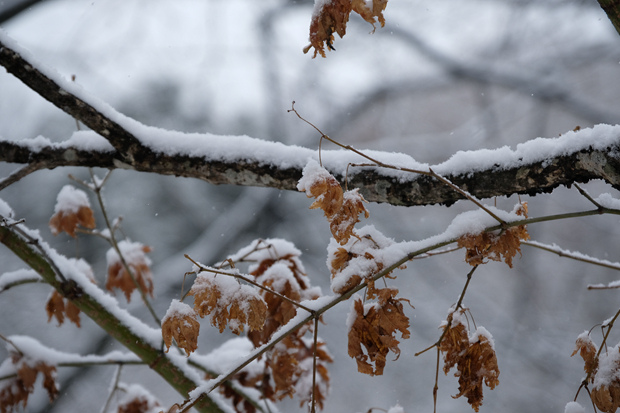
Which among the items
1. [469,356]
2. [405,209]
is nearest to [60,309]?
[469,356]

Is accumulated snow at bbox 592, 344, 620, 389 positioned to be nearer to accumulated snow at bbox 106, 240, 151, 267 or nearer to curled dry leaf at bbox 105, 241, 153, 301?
curled dry leaf at bbox 105, 241, 153, 301

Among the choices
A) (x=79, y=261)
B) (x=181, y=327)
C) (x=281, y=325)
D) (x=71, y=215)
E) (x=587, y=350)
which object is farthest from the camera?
(x=79, y=261)

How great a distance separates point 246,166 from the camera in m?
1.42

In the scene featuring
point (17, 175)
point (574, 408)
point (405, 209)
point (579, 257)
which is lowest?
point (574, 408)

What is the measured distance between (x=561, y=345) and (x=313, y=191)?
691 cm

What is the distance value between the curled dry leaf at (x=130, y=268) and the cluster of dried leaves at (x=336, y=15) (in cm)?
162

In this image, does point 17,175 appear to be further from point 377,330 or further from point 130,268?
point 377,330

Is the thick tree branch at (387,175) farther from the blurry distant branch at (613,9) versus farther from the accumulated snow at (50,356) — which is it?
the accumulated snow at (50,356)

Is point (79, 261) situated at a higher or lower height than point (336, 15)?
higher

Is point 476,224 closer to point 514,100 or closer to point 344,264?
point 344,264

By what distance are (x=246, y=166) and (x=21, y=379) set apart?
3.79 ft

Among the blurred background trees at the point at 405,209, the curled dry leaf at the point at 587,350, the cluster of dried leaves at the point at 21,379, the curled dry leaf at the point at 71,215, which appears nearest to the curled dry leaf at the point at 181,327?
the curled dry leaf at the point at 587,350

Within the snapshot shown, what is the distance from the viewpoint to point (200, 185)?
8.96 meters

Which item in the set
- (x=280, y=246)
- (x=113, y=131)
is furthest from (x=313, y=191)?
(x=113, y=131)
